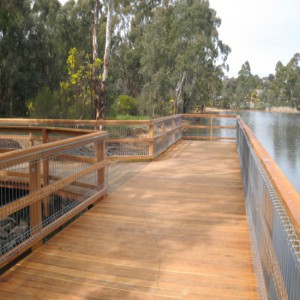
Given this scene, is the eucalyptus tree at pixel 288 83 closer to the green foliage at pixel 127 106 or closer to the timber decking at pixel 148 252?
the green foliage at pixel 127 106

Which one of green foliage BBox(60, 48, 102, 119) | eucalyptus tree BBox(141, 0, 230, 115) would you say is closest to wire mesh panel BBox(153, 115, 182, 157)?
green foliage BBox(60, 48, 102, 119)

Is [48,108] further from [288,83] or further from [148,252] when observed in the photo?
[288,83]

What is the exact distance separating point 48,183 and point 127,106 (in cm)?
2622

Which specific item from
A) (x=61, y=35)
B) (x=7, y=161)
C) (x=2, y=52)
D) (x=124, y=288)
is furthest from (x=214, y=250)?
(x=61, y=35)

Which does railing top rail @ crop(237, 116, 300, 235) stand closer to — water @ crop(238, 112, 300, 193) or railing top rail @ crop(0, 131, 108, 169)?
railing top rail @ crop(0, 131, 108, 169)

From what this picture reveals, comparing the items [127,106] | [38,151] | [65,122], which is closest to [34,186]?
[38,151]

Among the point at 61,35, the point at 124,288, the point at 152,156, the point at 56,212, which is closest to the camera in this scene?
the point at 124,288

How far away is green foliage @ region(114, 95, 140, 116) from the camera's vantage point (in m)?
30.5

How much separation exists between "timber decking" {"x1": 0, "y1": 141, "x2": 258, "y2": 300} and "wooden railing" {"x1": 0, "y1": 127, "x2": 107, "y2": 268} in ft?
0.54

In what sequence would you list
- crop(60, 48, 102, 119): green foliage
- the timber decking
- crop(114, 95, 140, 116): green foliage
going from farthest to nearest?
crop(114, 95, 140, 116): green foliage, crop(60, 48, 102, 119): green foliage, the timber decking

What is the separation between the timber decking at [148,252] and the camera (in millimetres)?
2773

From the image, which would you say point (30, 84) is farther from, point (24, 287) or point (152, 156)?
point (24, 287)

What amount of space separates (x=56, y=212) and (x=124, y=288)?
5.04 ft

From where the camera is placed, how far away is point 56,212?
4.03 metres
